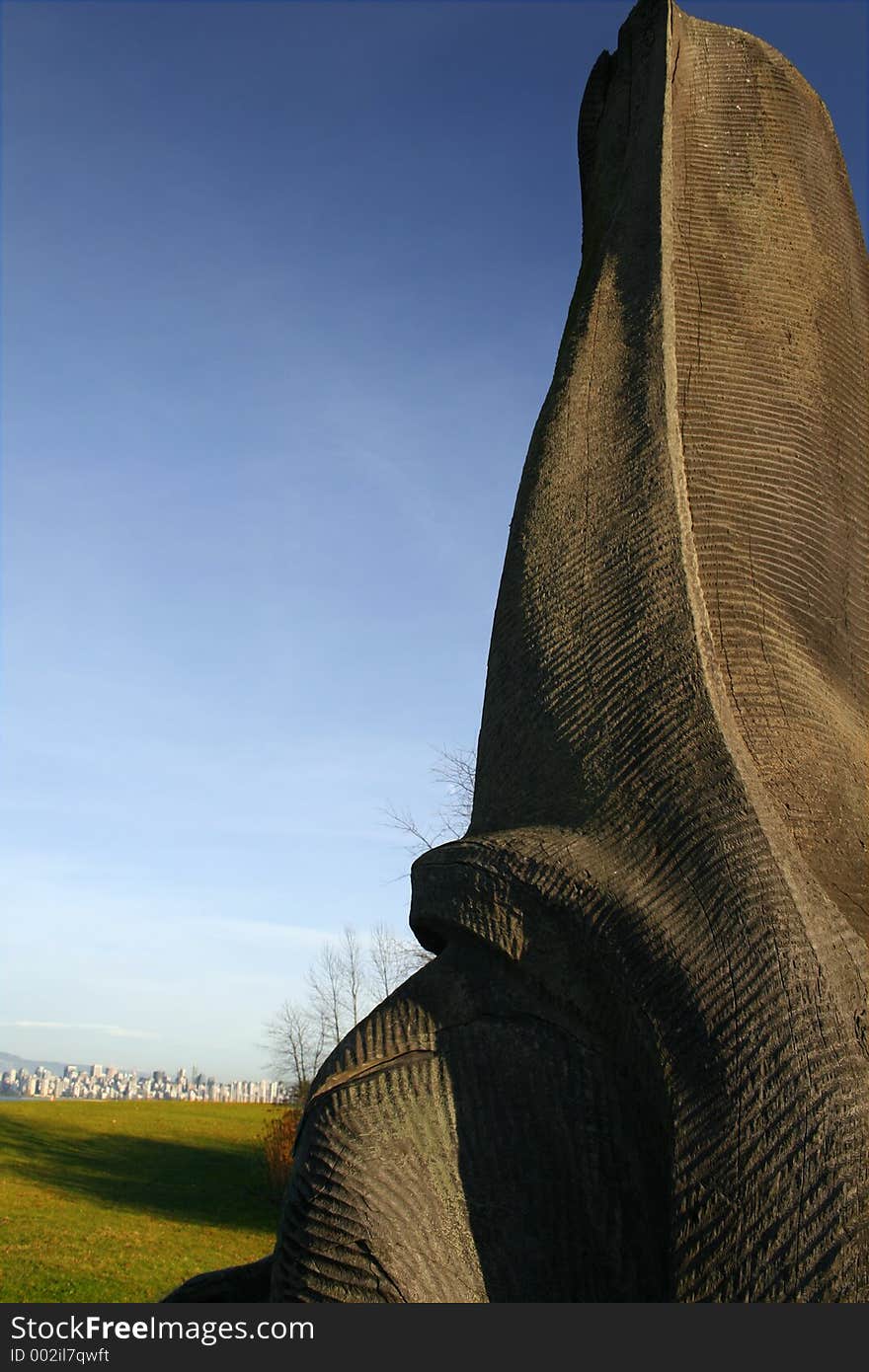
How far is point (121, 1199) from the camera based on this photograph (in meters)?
20.4

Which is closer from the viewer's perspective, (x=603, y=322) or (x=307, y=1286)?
(x=307, y=1286)

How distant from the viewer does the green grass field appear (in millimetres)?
13812

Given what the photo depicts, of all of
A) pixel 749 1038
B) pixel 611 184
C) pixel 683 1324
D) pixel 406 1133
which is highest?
pixel 611 184

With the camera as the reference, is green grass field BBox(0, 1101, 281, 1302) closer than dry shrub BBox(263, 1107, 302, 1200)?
Yes

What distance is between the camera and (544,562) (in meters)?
2.80

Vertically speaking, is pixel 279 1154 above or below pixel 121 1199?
above

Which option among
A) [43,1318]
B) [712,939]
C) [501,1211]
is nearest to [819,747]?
[712,939]

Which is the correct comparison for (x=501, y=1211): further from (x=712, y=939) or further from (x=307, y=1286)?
(x=712, y=939)

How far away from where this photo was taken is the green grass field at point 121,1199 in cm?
1381

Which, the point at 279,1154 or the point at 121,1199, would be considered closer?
the point at 121,1199

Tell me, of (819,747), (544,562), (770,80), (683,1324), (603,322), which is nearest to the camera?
(683,1324)

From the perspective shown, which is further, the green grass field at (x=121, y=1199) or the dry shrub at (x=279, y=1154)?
the dry shrub at (x=279, y=1154)

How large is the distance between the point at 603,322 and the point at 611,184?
0.91 metres

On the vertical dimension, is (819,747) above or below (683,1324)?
above
